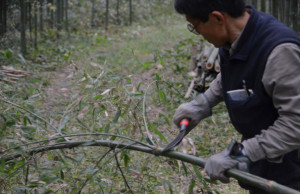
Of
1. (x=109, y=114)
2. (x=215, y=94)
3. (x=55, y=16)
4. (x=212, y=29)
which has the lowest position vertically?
(x=55, y=16)

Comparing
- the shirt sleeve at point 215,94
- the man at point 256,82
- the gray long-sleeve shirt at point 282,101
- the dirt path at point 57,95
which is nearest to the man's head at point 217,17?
the man at point 256,82

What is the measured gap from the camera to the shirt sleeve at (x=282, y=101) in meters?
1.50

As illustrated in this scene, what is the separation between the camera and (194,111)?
2100mm

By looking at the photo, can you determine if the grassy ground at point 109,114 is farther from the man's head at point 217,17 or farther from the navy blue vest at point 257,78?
the man's head at point 217,17

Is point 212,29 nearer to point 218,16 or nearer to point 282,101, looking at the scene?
point 218,16

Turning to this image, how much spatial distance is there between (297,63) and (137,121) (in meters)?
1.43

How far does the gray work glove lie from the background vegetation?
228 millimetres

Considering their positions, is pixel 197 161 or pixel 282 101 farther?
pixel 197 161

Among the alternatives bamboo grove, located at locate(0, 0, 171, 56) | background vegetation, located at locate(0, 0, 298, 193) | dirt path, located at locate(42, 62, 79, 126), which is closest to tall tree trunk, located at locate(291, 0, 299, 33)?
background vegetation, located at locate(0, 0, 298, 193)

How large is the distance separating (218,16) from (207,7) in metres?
0.07

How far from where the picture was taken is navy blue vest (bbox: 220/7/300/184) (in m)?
1.60

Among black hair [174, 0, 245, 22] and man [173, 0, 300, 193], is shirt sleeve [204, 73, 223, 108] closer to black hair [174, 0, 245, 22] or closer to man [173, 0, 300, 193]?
man [173, 0, 300, 193]

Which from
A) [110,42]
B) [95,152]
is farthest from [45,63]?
[95,152]

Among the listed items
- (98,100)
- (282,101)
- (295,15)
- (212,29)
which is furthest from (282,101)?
(295,15)
